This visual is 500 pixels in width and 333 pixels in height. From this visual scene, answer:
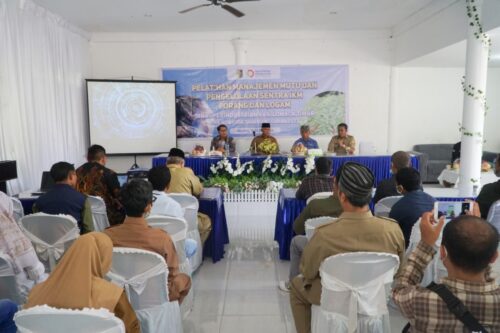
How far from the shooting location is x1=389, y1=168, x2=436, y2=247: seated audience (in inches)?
109

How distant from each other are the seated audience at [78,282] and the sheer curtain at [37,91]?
415 centimetres

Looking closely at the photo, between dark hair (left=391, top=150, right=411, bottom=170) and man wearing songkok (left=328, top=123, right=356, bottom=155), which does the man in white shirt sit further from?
man wearing songkok (left=328, top=123, right=356, bottom=155)

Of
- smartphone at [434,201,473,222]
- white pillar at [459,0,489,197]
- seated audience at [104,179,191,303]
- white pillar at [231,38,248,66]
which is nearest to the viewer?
seated audience at [104,179,191,303]

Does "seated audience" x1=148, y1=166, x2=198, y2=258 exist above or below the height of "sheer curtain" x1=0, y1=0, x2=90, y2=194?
below

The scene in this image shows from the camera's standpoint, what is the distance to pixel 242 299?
3248 mm

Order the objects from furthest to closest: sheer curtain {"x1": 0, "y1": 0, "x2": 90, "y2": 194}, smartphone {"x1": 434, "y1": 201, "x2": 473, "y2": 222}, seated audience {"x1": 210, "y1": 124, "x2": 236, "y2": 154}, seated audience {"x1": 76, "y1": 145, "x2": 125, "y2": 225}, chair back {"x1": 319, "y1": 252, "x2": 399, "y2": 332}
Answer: seated audience {"x1": 210, "y1": 124, "x2": 236, "y2": 154}, sheer curtain {"x1": 0, "y1": 0, "x2": 90, "y2": 194}, seated audience {"x1": 76, "y1": 145, "x2": 125, "y2": 225}, smartphone {"x1": 434, "y1": 201, "x2": 473, "y2": 222}, chair back {"x1": 319, "y1": 252, "x2": 399, "y2": 332}

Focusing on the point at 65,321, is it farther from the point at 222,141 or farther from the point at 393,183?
the point at 222,141

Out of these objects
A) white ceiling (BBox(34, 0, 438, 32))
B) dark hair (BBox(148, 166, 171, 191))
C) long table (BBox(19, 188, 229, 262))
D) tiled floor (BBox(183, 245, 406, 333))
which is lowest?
tiled floor (BBox(183, 245, 406, 333))

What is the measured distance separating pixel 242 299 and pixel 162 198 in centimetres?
105

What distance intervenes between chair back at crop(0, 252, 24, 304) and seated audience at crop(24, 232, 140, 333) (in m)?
0.85

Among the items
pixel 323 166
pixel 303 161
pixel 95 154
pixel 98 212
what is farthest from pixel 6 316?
pixel 303 161

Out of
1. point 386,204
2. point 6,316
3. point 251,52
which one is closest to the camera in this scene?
point 6,316

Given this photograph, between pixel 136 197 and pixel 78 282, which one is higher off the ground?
pixel 136 197

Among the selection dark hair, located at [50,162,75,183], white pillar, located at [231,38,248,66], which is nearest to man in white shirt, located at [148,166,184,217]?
dark hair, located at [50,162,75,183]
